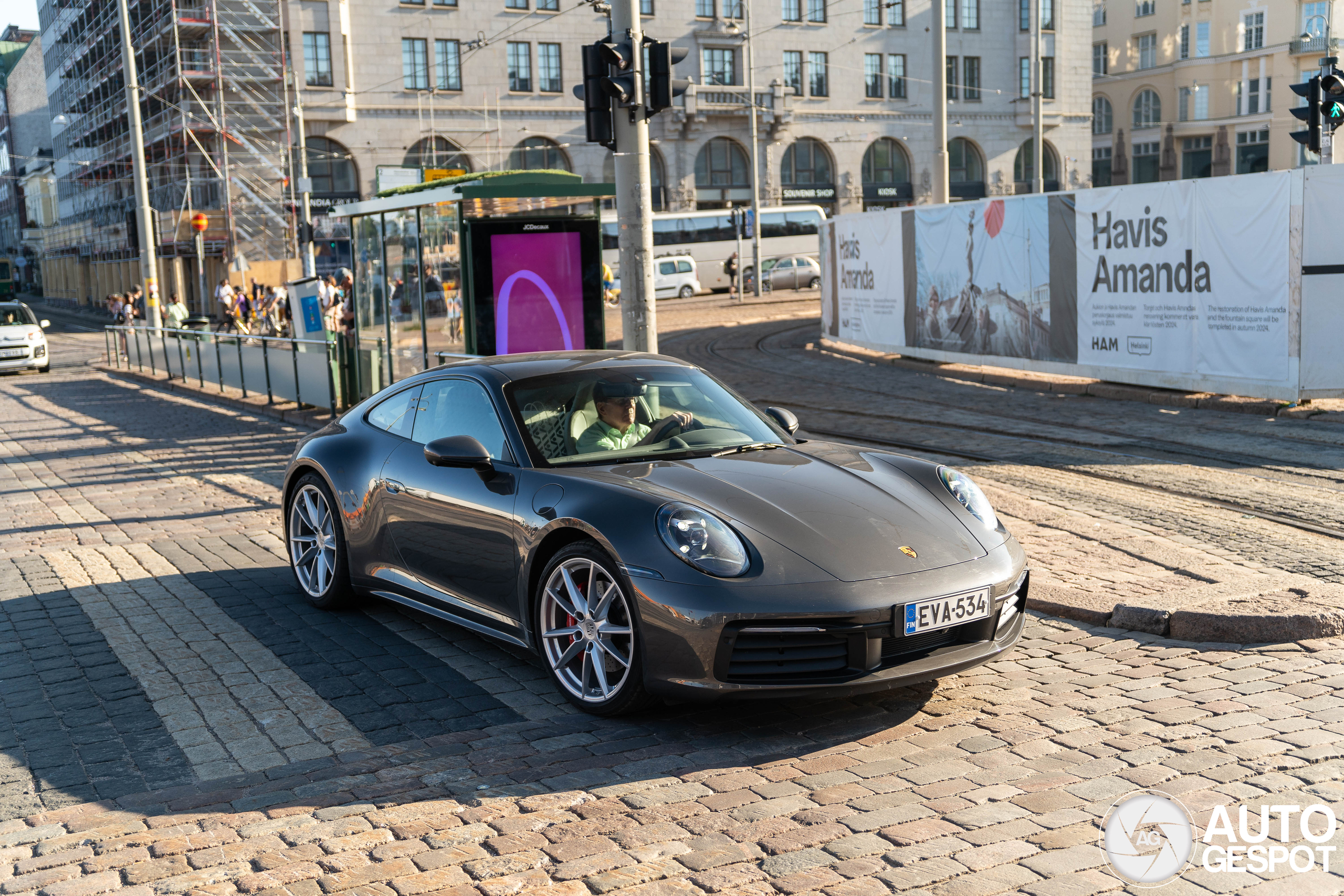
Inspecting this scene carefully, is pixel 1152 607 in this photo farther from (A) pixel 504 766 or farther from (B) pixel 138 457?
(B) pixel 138 457

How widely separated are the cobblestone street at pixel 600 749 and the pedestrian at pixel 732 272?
44.1m

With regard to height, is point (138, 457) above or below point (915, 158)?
below

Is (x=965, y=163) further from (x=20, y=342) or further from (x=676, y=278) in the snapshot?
(x=20, y=342)

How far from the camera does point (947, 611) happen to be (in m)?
4.88

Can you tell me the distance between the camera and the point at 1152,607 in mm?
6129

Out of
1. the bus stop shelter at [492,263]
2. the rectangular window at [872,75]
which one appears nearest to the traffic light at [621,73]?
the bus stop shelter at [492,263]

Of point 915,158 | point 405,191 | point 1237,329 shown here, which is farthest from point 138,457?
point 915,158

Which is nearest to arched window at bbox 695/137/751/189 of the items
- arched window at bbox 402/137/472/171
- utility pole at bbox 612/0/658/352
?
arched window at bbox 402/137/472/171

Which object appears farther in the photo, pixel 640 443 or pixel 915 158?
pixel 915 158

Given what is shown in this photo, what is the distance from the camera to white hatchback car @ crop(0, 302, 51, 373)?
29.5m

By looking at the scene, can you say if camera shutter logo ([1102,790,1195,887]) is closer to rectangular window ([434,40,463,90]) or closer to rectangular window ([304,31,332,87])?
rectangular window ([304,31,332,87])

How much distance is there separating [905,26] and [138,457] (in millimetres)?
61630

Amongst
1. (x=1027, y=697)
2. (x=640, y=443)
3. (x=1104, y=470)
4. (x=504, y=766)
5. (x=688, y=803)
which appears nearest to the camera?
(x=688, y=803)

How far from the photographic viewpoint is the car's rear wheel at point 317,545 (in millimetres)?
6949
